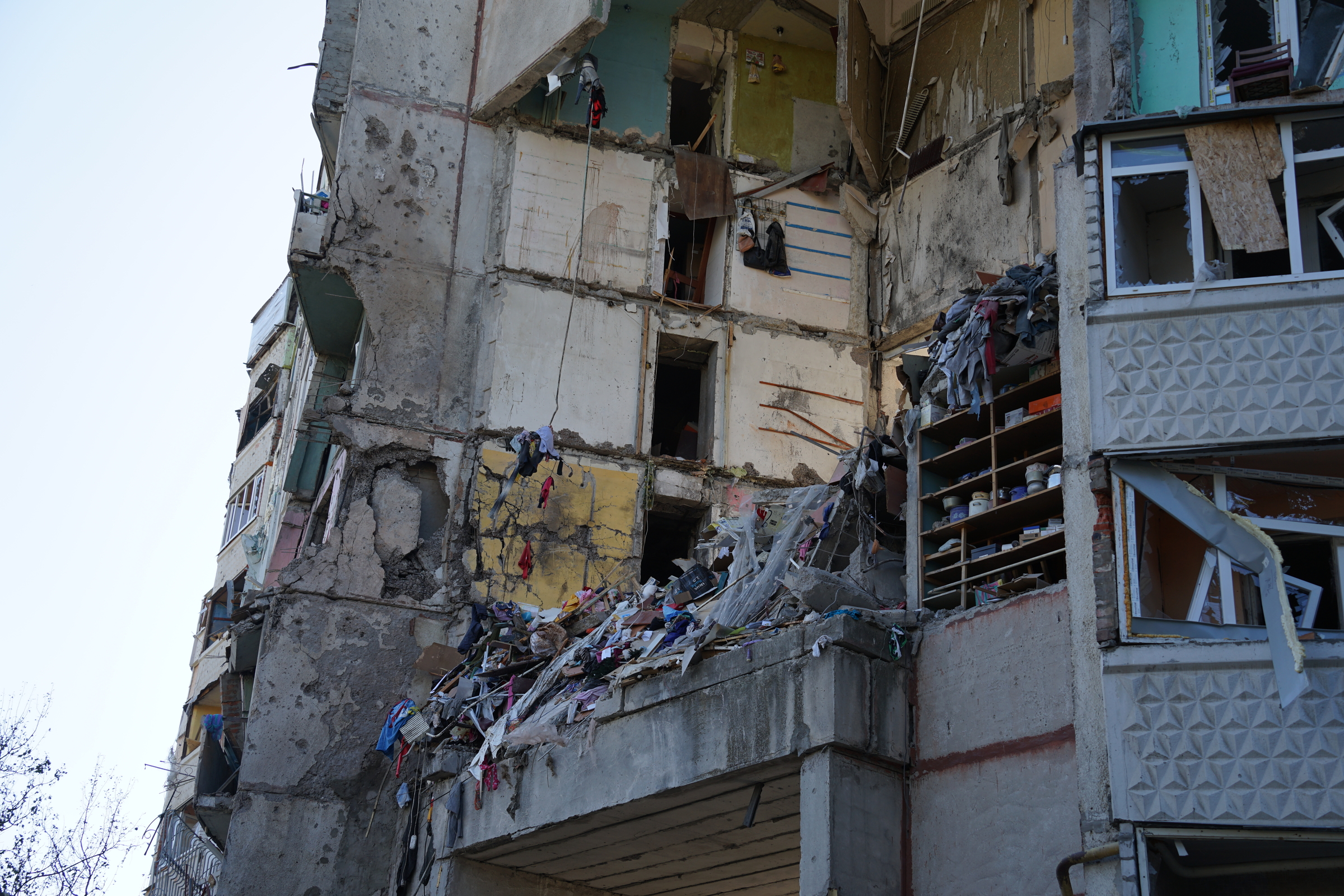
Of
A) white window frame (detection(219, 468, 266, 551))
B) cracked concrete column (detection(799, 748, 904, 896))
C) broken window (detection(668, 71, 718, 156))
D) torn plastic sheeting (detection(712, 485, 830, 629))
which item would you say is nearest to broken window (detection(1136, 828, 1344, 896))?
cracked concrete column (detection(799, 748, 904, 896))

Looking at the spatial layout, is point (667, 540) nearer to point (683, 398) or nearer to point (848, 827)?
point (683, 398)

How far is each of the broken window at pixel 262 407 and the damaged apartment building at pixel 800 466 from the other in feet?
8.29

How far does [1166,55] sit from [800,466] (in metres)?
10.1

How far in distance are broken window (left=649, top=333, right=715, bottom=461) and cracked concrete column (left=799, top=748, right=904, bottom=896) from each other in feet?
31.2

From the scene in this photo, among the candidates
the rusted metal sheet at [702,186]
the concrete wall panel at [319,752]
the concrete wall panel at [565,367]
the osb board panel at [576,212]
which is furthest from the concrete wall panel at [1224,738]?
the rusted metal sheet at [702,186]

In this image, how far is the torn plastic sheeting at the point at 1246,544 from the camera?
9.53 meters

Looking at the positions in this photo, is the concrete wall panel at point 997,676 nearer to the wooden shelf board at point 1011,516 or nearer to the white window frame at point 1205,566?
the white window frame at point 1205,566

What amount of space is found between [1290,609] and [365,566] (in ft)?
40.1

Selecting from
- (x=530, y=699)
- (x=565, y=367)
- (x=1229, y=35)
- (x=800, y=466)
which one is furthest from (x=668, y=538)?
(x=1229, y=35)

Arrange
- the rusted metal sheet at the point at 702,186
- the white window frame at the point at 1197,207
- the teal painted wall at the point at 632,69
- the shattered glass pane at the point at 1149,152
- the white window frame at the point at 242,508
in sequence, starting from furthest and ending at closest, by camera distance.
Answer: the white window frame at the point at 242,508
the rusted metal sheet at the point at 702,186
the teal painted wall at the point at 632,69
the shattered glass pane at the point at 1149,152
the white window frame at the point at 1197,207

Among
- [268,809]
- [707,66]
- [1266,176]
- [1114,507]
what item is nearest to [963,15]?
[707,66]

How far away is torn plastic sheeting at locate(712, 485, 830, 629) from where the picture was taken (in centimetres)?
1359

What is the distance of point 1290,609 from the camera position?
9719 mm

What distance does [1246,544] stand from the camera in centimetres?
1009
